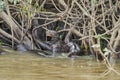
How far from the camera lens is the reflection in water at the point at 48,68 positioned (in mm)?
4691

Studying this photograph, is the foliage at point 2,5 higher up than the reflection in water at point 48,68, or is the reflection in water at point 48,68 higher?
the foliage at point 2,5

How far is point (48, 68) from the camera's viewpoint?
5234mm

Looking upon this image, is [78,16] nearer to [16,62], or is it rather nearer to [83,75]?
[16,62]

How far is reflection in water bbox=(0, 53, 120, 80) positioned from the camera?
15.4ft

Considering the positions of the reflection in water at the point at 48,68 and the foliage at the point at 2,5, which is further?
the foliage at the point at 2,5

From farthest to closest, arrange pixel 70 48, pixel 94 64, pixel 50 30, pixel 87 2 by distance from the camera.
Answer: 1. pixel 50 30
2. pixel 70 48
3. pixel 87 2
4. pixel 94 64

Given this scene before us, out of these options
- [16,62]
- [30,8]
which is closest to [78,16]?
[30,8]

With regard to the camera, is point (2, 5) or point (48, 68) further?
point (2, 5)

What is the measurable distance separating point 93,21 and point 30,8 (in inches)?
46.2

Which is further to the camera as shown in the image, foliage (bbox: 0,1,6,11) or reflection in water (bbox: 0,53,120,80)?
foliage (bbox: 0,1,6,11)

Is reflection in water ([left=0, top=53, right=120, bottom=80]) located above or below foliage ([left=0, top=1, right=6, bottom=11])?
below

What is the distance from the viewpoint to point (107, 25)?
667 centimetres

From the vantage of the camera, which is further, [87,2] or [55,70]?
[87,2]

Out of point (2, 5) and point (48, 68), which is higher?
point (2, 5)
